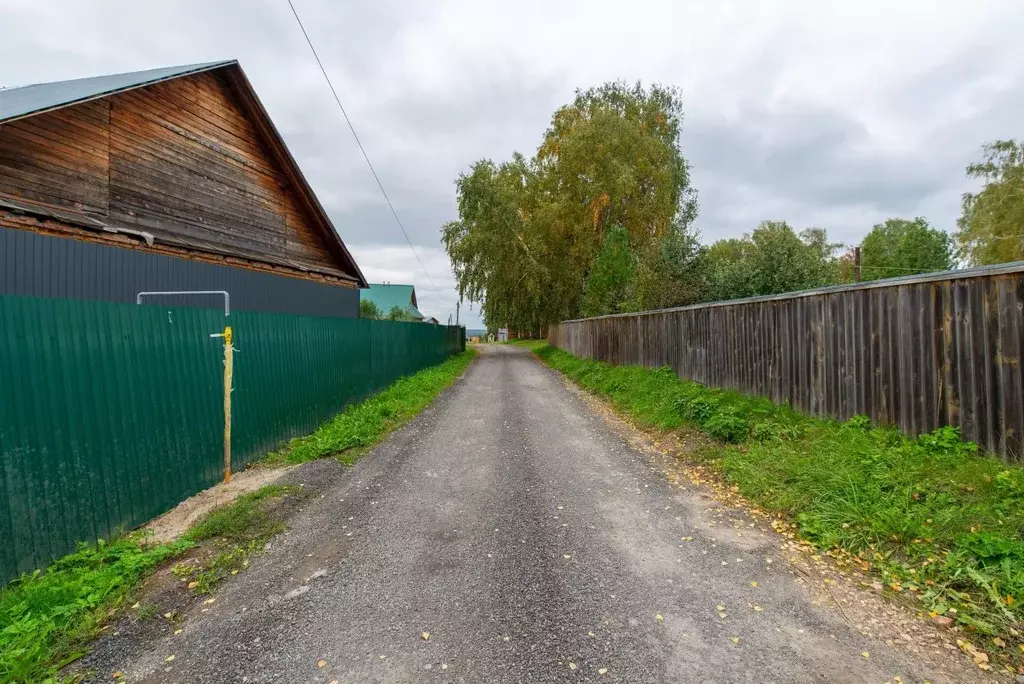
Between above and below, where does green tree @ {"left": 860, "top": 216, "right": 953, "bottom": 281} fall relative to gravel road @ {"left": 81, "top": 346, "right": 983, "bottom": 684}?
above

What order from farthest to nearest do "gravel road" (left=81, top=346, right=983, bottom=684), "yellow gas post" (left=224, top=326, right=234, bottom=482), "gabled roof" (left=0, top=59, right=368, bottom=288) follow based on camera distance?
"gabled roof" (left=0, top=59, right=368, bottom=288)
"yellow gas post" (left=224, top=326, right=234, bottom=482)
"gravel road" (left=81, top=346, right=983, bottom=684)

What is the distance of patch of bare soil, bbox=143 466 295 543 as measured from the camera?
405 centimetres

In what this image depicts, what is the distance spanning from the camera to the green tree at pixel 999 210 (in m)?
23.2

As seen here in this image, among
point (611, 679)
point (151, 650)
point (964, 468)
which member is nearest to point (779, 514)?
point (964, 468)

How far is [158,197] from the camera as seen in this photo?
30.6 feet

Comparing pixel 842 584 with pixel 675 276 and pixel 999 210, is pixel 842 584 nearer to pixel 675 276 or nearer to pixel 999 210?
pixel 675 276

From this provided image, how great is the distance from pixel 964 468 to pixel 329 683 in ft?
16.2

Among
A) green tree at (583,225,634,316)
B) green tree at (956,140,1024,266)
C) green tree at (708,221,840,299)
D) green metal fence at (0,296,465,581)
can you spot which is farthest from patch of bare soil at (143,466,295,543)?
green tree at (956,140,1024,266)

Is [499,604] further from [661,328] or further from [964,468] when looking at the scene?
[661,328]

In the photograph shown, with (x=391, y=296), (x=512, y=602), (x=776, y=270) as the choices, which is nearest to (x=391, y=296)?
(x=391, y=296)

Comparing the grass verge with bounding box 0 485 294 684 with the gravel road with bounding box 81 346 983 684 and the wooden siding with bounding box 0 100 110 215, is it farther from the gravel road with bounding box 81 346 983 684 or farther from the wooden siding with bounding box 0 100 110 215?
the wooden siding with bounding box 0 100 110 215

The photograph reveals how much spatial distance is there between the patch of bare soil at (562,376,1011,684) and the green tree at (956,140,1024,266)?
28.8 m

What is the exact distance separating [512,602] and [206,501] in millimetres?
3575

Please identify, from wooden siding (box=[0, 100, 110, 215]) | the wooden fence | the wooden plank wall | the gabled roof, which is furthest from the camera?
the wooden plank wall
